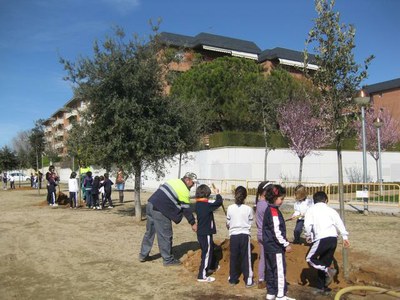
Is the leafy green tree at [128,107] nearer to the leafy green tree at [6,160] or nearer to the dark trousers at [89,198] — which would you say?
the dark trousers at [89,198]

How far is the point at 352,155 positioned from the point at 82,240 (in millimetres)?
27283

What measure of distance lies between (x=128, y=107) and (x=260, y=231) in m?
6.97

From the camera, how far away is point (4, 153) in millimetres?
46594

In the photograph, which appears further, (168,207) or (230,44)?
(230,44)

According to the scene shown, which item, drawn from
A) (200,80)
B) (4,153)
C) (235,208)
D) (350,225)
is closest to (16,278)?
(235,208)

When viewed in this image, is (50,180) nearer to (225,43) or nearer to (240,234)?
(240,234)

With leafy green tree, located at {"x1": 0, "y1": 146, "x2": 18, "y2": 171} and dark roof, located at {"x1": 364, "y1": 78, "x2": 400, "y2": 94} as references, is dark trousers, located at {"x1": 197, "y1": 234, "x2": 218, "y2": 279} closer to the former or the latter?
leafy green tree, located at {"x1": 0, "y1": 146, "x2": 18, "y2": 171}

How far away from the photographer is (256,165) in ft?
87.5

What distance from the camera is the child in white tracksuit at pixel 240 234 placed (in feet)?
19.7

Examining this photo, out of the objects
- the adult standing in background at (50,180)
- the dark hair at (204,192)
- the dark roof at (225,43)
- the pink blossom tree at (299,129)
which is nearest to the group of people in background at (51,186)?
the adult standing in background at (50,180)

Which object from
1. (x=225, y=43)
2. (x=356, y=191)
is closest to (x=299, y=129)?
(x=356, y=191)

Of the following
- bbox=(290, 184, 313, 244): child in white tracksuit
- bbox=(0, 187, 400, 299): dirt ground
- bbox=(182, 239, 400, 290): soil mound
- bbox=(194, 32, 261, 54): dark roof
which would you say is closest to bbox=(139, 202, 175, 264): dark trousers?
bbox=(0, 187, 400, 299): dirt ground

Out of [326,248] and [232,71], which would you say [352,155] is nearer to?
[232,71]

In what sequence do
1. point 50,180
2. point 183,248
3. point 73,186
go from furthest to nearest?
point 50,180
point 73,186
point 183,248
